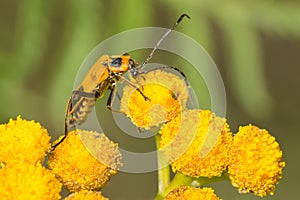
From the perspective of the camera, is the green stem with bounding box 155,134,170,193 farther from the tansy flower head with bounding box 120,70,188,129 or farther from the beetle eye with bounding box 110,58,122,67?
the beetle eye with bounding box 110,58,122,67

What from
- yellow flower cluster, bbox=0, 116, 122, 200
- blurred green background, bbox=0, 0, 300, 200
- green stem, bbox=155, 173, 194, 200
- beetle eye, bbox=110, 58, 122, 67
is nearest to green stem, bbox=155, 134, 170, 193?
green stem, bbox=155, 173, 194, 200

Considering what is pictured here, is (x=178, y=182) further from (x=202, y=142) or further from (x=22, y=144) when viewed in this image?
(x=22, y=144)

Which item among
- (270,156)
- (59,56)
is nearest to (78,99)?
(270,156)

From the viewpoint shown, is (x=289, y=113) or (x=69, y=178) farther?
(x=289, y=113)

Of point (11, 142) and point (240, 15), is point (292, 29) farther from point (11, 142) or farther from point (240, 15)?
point (11, 142)

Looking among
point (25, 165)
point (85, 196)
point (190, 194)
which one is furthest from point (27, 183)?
point (190, 194)

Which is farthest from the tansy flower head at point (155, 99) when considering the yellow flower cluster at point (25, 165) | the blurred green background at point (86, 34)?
the blurred green background at point (86, 34)
